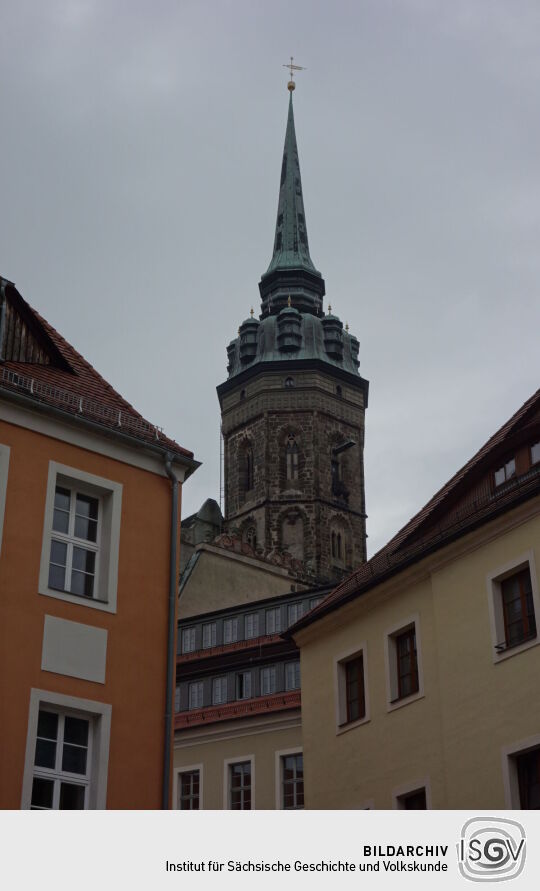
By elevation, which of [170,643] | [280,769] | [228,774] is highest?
[228,774]

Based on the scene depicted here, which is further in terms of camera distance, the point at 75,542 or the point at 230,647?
the point at 230,647

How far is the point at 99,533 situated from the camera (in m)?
18.0

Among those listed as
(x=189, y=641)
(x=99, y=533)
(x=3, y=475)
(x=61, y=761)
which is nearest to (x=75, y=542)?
(x=99, y=533)

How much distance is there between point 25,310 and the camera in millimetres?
19438

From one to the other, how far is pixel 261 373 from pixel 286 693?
70.4 meters

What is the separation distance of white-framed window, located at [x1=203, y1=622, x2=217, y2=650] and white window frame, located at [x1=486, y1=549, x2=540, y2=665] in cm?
2160

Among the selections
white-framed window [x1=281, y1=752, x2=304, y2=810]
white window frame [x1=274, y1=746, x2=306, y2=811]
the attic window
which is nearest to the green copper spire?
white window frame [x1=274, y1=746, x2=306, y2=811]

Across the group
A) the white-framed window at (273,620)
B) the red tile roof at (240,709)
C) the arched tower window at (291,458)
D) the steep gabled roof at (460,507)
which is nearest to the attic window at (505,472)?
the steep gabled roof at (460,507)

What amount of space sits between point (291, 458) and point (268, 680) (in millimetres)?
65082

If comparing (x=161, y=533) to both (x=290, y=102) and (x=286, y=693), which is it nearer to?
(x=286, y=693)

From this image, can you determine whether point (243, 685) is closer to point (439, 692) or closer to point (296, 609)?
point (296, 609)

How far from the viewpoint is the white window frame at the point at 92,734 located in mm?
15695
